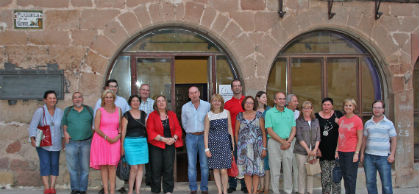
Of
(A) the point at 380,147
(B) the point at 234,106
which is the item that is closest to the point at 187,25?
(B) the point at 234,106

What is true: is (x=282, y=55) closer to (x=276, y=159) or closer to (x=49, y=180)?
(x=276, y=159)

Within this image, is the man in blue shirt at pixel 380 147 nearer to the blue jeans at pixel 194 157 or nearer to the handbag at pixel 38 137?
the blue jeans at pixel 194 157

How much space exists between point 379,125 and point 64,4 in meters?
5.28

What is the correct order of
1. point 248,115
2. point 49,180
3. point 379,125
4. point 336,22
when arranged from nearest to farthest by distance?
point 379,125 < point 248,115 < point 49,180 < point 336,22

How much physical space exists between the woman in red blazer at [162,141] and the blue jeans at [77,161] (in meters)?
0.97

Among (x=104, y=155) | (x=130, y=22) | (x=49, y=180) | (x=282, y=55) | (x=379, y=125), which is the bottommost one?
(x=49, y=180)

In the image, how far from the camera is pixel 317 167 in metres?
6.17

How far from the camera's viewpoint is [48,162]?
6.27 metres

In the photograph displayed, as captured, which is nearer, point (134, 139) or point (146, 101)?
point (134, 139)

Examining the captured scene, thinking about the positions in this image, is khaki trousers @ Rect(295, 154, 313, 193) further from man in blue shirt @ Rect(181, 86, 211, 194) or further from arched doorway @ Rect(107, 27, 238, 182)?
arched doorway @ Rect(107, 27, 238, 182)

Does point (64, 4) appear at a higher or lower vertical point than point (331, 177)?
higher

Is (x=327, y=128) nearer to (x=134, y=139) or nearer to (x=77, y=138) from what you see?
(x=134, y=139)

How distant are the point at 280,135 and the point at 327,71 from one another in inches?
84.8

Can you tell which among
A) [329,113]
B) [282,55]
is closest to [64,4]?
[282,55]
